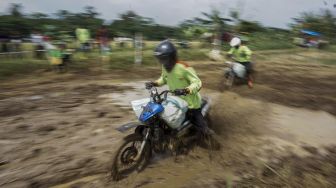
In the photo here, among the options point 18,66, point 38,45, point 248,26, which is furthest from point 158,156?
point 248,26

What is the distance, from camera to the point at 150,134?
5.79 m

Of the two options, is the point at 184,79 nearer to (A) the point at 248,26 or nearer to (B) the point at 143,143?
(B) the point at 143,143

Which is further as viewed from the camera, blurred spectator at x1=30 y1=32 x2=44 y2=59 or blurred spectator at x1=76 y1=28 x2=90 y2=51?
blurred spectator at x1=76 y1=28 x2=90 y2=51

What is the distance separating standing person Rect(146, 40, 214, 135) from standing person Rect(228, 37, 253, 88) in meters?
6.47

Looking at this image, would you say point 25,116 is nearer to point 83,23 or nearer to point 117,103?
point 117,103

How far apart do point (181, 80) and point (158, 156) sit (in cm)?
121

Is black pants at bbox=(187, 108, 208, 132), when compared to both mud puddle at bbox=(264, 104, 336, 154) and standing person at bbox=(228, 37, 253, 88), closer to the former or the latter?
mud puddle at bbox=(264, 104, 336, 154)

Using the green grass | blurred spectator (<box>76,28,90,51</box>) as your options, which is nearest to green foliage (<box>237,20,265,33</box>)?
blurred spectator (<box>76,28,90,51</box>)

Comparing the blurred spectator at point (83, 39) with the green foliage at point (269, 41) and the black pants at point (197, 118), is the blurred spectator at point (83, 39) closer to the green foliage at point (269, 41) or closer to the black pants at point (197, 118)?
the green foliage at point (269, 41)

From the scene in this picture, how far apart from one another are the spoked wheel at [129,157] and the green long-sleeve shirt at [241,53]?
7.56 m

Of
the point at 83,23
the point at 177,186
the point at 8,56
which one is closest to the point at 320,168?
the point at 177,186

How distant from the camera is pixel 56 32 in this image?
19.7 metres

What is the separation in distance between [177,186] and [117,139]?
2.07 m

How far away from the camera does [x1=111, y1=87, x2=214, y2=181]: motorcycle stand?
5531mm
